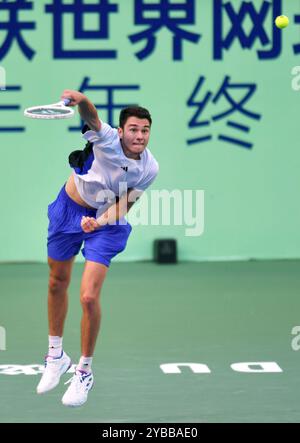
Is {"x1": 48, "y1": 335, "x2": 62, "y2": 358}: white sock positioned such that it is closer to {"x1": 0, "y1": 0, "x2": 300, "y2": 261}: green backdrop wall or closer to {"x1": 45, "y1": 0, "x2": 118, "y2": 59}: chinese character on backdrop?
{"x1": 0, "y1": 0, "x2": 300, "y2": 261}: green backdrop wall

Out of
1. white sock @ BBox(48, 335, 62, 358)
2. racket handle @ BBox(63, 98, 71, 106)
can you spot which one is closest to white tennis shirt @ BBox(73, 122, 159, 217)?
racket handle @ BBox(63, 98, 71, 106)

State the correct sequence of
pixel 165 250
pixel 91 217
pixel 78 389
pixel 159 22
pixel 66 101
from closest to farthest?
pixel 66 101 < pixel 78 389 < pixel 91 217 < pixel 159 22 < pixel 165 250

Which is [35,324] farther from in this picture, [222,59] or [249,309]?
[222,59]

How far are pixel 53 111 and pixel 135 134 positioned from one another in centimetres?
58

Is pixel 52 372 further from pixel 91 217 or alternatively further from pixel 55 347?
pixel 91 217

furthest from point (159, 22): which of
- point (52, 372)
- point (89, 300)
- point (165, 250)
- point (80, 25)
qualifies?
point (89, 300)

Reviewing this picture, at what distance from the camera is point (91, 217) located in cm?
766

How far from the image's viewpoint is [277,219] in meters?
12.8

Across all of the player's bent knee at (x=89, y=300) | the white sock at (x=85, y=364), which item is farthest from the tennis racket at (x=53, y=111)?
the white sock at (x=85, y=364)

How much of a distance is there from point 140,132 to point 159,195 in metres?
4.99

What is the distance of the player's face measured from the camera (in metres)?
7.39

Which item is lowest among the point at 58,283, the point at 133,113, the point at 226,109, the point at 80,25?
the point at 58,283

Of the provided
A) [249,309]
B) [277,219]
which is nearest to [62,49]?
[277,219]

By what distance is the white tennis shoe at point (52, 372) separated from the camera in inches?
301
